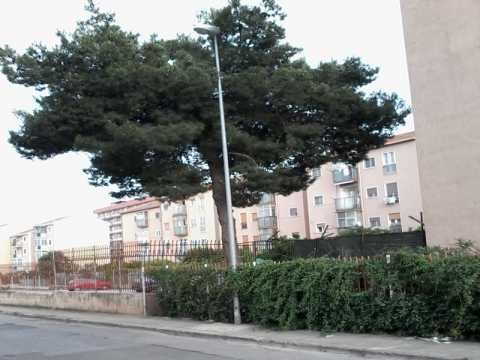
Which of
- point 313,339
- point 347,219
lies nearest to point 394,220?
point 347,219

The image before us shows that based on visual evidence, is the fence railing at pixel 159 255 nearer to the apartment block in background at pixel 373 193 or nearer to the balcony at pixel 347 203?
the apartment block in background at pixel 373 193

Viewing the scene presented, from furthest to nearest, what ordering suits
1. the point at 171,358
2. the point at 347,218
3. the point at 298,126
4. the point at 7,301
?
the point at 347,218
the point at 7,301
the point at 298,126
the point at 171,358

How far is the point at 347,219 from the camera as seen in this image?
60594 millimetres

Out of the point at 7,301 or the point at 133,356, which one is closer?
the point at 133,356

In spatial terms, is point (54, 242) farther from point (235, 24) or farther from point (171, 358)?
point (171, 358)

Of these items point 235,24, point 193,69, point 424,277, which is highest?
point 235,24

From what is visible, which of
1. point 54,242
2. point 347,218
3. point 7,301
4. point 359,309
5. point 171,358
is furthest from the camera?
point 54,242

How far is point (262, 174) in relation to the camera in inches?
770

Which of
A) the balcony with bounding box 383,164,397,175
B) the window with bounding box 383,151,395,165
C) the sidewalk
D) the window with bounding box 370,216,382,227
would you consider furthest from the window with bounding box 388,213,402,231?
the sidewalk

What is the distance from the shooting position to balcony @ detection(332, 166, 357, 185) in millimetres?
59438

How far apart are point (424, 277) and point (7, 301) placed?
1015 inches

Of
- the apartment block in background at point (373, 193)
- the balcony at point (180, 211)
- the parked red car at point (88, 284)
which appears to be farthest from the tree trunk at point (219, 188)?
the balcony at point (180, 211)

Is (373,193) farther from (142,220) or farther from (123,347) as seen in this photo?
(142,220)

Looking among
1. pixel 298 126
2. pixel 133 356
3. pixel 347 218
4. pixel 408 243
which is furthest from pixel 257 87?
pixel 347 218
